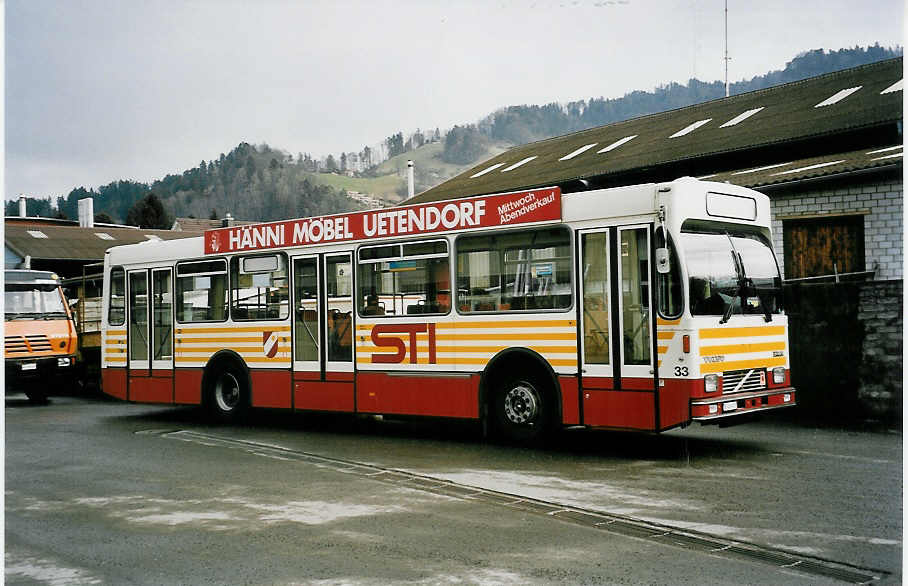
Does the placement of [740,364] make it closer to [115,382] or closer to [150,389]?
[150,389]

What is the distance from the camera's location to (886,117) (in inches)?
785

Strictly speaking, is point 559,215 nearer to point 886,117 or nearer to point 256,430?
point 256,430

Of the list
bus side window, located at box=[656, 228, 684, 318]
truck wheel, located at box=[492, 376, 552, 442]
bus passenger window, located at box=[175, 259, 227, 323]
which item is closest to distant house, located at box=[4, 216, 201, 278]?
Result: bus passenger window, located at box=[175, 259, 227, 323]

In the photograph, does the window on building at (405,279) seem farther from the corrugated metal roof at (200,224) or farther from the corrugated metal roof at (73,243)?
the corrugated metal roof at (73,243)

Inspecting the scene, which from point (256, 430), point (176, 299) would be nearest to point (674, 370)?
point (256, 430)

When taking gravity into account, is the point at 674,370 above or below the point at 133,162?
below

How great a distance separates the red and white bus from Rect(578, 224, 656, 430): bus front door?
16 mm

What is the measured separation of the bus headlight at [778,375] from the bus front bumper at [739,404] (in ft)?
0.28

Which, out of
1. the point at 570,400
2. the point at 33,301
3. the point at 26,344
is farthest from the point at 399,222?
the point at 33,301

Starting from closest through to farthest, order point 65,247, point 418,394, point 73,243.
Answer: point 418,394
point 65,247
point 73,243

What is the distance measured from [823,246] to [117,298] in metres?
11.9

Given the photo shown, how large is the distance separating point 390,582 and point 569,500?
276 centimetres

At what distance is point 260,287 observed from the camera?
1390cm

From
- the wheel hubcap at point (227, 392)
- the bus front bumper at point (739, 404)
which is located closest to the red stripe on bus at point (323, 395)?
the wheel hubcap at point (227, 392)
